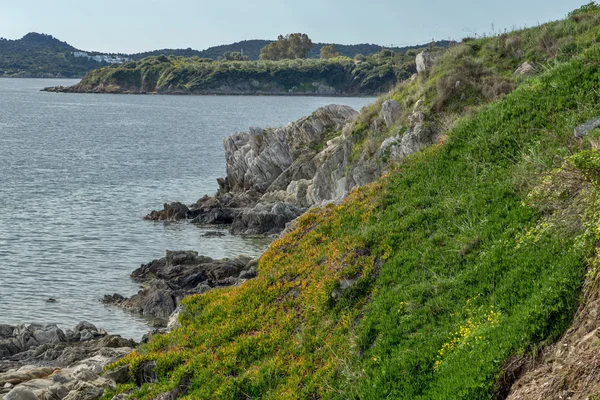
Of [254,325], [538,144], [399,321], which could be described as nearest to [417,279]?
[399,321]

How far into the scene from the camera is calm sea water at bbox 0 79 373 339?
26.7 metres

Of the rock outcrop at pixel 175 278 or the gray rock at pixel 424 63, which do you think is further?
the gray rock at pixel 424 63

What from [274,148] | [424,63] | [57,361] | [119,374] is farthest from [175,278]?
[274,148]

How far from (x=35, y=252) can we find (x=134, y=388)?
21525 mm

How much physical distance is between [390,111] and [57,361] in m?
20.9

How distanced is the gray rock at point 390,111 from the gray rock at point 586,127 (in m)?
19.5

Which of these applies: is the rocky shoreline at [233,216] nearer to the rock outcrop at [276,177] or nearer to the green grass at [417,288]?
the rock outcrop at [276,177]

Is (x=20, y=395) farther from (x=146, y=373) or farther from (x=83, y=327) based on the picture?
(x=83, y=327)

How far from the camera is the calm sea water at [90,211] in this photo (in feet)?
87.6

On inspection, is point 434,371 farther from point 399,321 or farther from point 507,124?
point 507,124

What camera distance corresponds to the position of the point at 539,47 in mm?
A: 28812

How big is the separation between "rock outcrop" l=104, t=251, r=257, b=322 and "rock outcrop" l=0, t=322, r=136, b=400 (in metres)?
3.18

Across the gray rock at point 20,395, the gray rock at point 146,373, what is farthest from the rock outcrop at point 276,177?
the gray rock at point 20,395

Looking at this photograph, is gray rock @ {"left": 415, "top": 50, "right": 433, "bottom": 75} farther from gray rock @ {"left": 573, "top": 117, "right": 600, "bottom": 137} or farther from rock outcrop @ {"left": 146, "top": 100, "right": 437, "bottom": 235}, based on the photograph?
gray rock @ {"left": 573, "top": 117, "right": 600, "bottom": 137}
